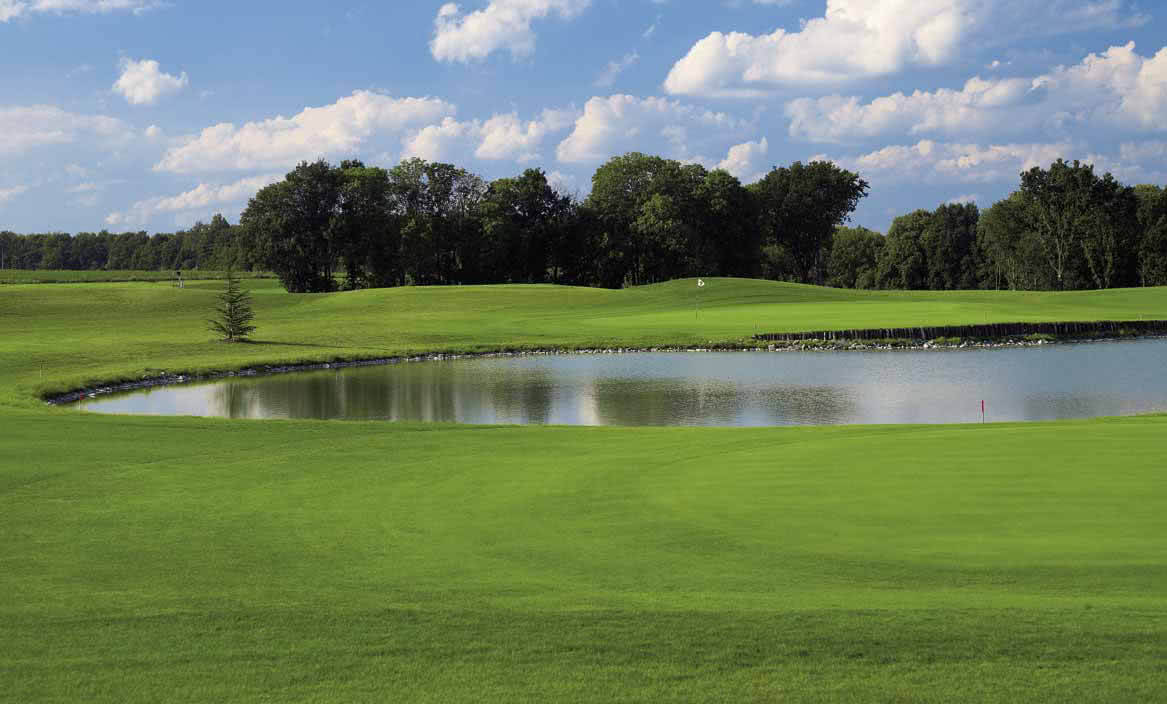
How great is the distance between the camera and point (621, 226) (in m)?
100

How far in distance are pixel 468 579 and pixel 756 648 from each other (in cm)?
263

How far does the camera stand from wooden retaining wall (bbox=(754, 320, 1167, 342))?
51375 mm

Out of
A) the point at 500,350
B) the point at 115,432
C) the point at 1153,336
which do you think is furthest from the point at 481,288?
the point at 115,432

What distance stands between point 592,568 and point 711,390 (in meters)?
24.8

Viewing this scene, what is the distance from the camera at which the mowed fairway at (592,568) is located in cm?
672

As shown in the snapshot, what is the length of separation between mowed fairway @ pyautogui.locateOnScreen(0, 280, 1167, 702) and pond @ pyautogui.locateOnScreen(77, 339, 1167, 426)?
11.0 meters

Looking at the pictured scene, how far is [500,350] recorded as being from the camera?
50.3 metres

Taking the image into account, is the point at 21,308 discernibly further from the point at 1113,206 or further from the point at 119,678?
the point at 1113,206

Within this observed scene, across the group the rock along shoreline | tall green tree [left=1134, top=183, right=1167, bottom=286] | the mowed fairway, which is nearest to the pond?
the rock along shoreline

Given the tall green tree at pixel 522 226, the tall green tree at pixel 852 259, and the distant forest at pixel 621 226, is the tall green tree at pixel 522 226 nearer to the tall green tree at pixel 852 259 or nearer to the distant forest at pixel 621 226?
the distant forest at pixel 621 226

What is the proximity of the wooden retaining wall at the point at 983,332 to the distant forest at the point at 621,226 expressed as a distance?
44.7 meters

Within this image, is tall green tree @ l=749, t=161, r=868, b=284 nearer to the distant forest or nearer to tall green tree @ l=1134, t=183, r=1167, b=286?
the distant forest

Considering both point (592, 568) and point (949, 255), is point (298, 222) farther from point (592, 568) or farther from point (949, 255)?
point (592, 568)

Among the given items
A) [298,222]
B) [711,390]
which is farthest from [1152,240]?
[711,390]
